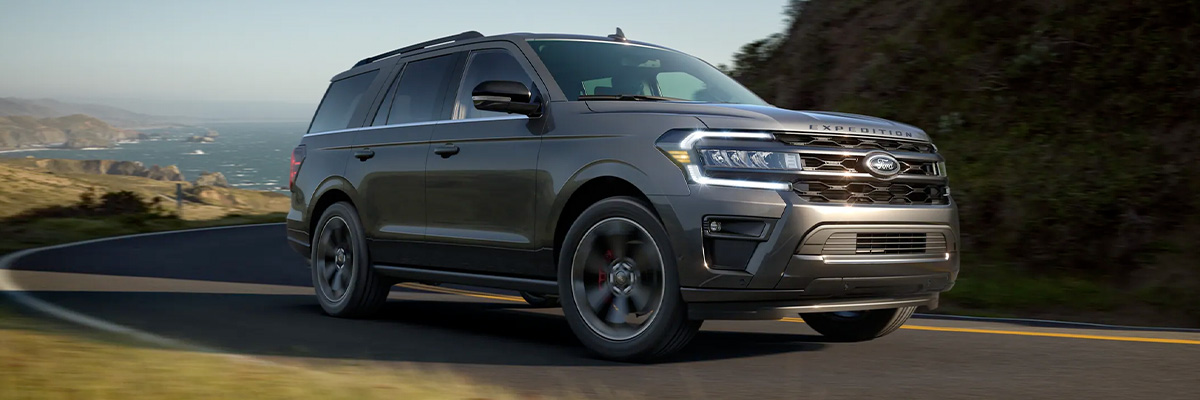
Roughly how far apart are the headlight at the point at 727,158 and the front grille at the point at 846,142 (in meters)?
0.10

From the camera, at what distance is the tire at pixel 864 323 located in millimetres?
7582

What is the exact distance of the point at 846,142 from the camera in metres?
6.35

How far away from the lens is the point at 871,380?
604cm

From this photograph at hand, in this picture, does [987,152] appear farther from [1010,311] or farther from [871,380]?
[871,380]

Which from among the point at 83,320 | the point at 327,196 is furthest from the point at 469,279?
the point at 83,320

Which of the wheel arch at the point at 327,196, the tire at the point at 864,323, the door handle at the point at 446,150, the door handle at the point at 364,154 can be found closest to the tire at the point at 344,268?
the wheel arch at the point at 327,196

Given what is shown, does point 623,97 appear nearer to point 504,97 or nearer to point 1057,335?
point 504,97

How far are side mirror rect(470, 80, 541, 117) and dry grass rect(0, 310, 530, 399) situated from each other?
1616 millimetres

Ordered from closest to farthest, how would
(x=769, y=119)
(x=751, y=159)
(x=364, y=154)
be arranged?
(x=751, y=159)
(x=769, y=119)
(x=364, y=154)

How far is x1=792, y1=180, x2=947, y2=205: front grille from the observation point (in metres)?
6.14

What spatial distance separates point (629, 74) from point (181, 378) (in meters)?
3.48

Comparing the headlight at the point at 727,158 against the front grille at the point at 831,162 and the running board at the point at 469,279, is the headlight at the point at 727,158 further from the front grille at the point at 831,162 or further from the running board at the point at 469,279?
the running board at the point at 469,279

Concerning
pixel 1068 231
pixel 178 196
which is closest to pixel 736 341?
pixel 1068 231

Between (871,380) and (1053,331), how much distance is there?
8.56 feet
